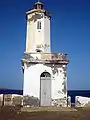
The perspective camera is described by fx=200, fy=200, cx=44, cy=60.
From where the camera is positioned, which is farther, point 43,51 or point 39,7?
point 39,7

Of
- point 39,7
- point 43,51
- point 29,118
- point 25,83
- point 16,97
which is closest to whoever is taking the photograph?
point 29,118

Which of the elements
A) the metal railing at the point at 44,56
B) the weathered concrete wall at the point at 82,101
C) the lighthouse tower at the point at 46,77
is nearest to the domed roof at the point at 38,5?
the lighthouse tower at the point at 46,77

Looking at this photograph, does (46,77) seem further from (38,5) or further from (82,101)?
(38,5)

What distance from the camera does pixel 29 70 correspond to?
15.6 m

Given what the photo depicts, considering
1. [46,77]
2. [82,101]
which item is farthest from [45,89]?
[82,101]

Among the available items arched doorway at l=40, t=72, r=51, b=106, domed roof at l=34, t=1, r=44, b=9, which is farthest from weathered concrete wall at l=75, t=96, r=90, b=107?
domed roof at l=34, t=1, r=44, b=9

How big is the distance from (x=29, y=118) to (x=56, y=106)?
5.30 m

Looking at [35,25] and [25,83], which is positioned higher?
[35,25]

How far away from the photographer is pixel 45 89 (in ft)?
51.0

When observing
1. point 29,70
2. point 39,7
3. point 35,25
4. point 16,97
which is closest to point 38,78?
point 29,70

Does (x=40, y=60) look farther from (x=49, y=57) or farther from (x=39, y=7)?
(x=39, y=7)

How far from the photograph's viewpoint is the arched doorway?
610 inches

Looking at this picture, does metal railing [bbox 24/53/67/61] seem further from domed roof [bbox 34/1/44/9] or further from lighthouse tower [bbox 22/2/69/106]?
domed roof [bbox 34/1/44/9]

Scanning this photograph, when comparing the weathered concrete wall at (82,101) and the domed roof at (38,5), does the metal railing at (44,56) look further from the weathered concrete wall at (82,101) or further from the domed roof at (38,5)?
the domed roof at (38,5)
